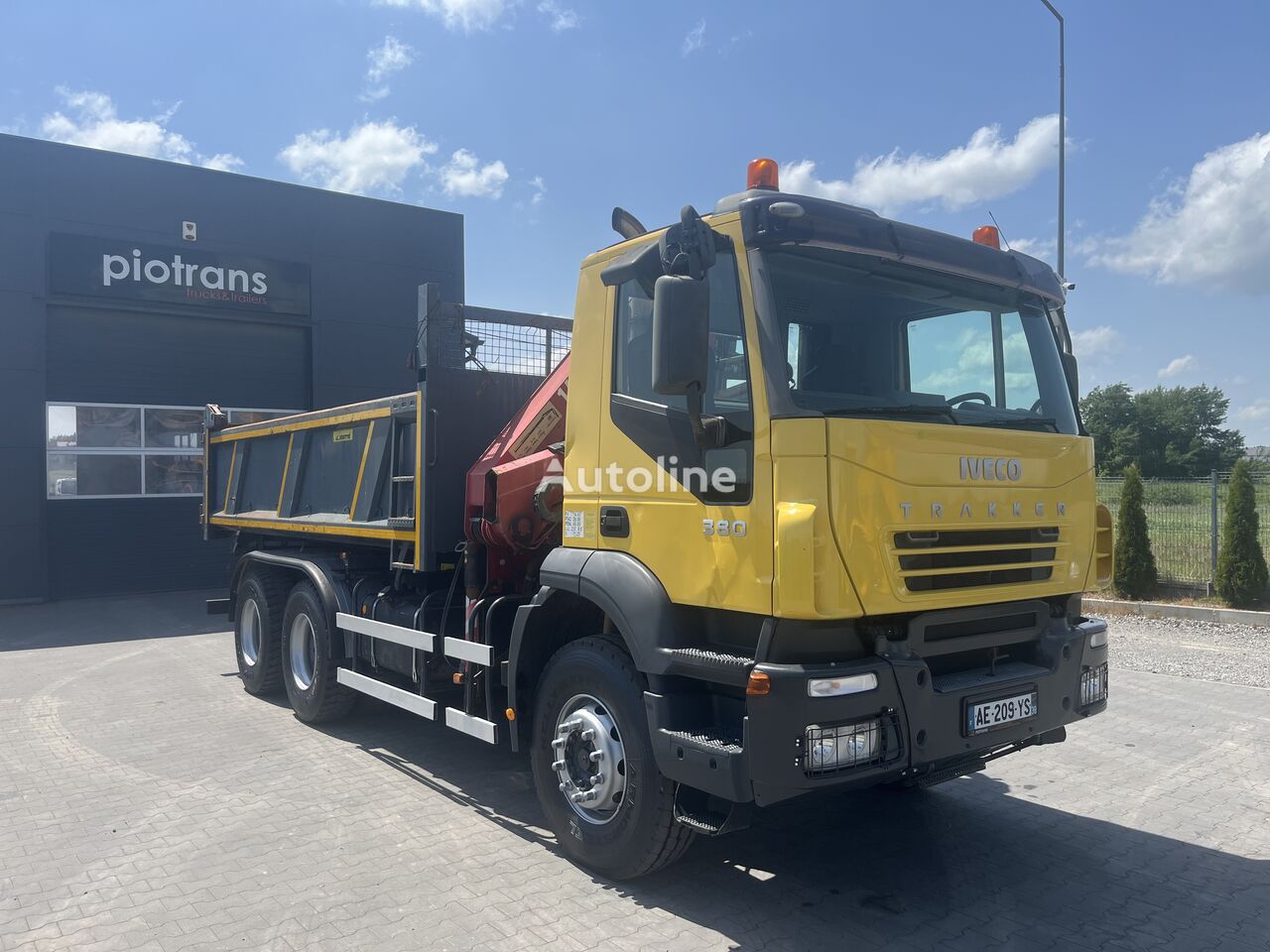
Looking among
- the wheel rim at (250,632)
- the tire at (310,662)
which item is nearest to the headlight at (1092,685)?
the tire at (310,662)

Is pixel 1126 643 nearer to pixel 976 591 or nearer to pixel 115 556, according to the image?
pixel 976 591

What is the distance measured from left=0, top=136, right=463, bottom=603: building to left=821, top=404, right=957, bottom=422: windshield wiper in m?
14.4

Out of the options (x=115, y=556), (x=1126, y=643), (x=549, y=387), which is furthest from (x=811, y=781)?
(x=115, y=556)

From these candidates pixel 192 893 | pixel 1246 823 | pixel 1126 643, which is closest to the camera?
pixel 192 893

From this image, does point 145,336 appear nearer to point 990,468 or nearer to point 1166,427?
point 990,468

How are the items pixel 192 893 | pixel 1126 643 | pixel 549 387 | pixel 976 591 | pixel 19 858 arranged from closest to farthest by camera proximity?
pixel 976 591, pixel 192 893, pixel 19 858, pixel 549 387, pixel 1126 643

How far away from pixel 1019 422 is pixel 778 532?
1.51 metres

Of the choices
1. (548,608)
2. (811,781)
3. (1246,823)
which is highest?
(548,608)

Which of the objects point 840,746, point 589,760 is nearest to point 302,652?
point 589,760

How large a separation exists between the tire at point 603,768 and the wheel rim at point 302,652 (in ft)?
10.7

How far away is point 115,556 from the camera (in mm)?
14797

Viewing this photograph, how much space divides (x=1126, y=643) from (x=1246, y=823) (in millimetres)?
5968

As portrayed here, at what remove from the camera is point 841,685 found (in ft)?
11.1

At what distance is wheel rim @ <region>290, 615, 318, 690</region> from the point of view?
7.23 metres
